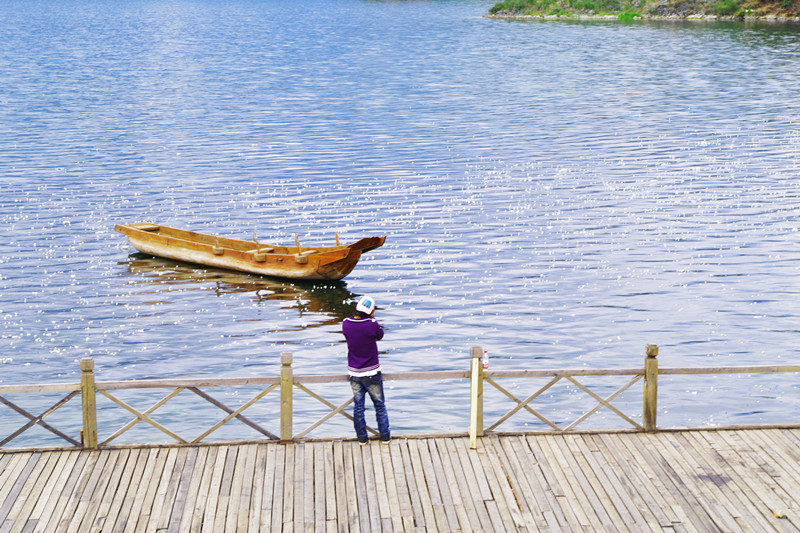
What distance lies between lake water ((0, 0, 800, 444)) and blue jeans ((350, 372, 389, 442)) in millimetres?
7998

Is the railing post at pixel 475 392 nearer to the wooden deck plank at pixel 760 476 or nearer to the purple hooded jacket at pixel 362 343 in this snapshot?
the purple hooded jacket at pixel 362 343

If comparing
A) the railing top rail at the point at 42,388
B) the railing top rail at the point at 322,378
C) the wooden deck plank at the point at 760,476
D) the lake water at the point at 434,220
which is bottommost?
the lake water at the point at 434,220

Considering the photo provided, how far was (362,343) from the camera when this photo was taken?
47.0ft

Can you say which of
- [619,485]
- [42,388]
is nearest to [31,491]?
[42,388]

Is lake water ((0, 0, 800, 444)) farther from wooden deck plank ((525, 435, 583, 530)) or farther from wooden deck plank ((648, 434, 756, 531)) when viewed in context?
wooden deck plank ((648, 434, 756, 531))

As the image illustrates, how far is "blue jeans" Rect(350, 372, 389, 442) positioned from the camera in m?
14.6

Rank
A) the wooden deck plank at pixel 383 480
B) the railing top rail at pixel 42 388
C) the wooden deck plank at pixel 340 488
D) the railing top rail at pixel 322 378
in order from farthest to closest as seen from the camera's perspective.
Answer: the railing top rail at pixel 322 378, the railing top rail at pixel 42 388, the wooden deck plank at pixel 383 480, the wooden deck plank at pixel 340 488

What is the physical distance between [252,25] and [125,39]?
1767 inches

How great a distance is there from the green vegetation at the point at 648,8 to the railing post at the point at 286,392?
5123 inches

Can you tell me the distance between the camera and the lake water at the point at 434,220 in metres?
27.4

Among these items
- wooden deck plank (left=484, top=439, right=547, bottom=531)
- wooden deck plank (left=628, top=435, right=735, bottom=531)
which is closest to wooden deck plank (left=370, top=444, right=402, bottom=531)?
wooden deck plank (left=484, top=439, right=547, bottom=531)

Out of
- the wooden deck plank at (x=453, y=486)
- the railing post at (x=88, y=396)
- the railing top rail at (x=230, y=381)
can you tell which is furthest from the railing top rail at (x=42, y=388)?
the wooden deck plank at (x=453, y=486)

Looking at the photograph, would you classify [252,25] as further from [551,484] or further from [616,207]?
[551,484]

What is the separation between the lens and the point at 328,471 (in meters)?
13.9
